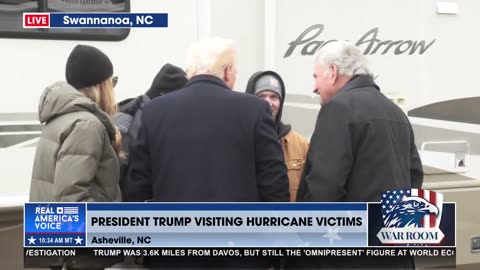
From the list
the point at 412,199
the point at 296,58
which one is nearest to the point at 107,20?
the point at 296,58

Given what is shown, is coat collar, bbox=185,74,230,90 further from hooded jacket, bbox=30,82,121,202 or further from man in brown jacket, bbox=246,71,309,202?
man in brown jacket, bbox=246,71,309,202

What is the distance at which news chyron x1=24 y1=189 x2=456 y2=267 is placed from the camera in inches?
106

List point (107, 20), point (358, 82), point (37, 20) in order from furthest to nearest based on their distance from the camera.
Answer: point (107, 20) < point (37, 20) < point (358, 82)

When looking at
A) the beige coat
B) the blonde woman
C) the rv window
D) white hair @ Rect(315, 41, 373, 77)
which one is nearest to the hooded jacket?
the blonde woman

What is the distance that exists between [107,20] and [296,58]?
1.12 metres

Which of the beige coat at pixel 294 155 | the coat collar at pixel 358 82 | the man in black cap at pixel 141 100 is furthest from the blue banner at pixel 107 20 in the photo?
the coat collar at pixel 358 82

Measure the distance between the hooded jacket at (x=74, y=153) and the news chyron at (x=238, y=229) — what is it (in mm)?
66

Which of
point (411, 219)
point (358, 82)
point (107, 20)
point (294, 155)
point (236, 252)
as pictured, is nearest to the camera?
point (236, 252)

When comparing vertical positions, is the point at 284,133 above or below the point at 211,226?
above

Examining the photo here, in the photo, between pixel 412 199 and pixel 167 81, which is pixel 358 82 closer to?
pixel 412 199

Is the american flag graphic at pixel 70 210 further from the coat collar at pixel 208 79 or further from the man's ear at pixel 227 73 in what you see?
the man's ear at pixel 227 73

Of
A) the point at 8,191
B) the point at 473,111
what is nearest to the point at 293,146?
the point at 8,191
